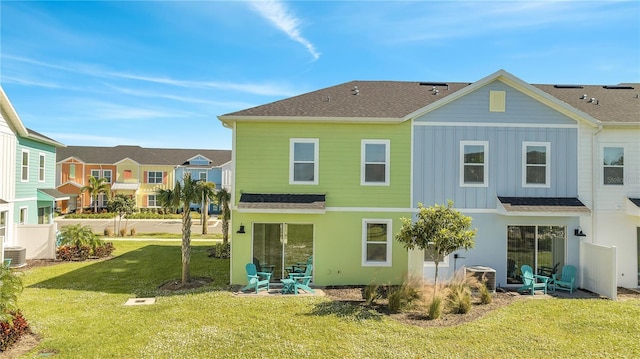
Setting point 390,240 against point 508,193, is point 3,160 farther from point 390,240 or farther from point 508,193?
point 508,193

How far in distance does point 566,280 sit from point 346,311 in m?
8.52

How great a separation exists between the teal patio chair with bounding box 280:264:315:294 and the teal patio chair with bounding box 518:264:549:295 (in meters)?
7.33

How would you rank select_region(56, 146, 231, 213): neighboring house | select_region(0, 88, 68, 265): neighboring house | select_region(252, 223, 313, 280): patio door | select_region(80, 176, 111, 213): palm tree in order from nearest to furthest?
1. select_region(252, 223, 313, 280): patio door
2. select_region(0, 88, 68, 265): neighboring house
3. select_region(80, 176, 111, 213): palm tree
4. select_region(56, 146, 231, 213): neighboring house

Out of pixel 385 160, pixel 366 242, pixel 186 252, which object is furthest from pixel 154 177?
pixel 385 160

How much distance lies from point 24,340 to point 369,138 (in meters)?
11.5

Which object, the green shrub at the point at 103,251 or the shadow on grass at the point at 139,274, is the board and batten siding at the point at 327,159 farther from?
the green shrub at the point at 103,251

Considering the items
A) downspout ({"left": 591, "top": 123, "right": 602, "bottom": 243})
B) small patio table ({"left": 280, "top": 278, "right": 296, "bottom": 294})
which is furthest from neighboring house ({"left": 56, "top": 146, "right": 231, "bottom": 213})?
downspout ({"left": 591, "top": 123, "right": 602, "bottom": 243})

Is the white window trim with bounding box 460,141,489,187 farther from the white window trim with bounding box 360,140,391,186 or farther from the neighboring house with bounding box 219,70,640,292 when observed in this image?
the white window trim with bounding box 360,140,391,186

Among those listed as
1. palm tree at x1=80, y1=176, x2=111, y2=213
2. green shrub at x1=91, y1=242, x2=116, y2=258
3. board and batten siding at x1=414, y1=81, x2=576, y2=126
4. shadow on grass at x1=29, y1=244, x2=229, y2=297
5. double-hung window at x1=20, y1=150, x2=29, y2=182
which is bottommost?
shadow on grass at x1=29, y1=244, x2=229, y2=297

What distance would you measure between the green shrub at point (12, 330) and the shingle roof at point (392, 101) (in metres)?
8.42

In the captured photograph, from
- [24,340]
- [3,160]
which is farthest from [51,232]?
[24,340]

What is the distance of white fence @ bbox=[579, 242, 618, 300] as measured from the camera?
11719 millimetres

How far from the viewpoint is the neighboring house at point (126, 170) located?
142 ft

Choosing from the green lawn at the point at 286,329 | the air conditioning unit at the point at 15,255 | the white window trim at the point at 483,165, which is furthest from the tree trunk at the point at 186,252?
the white window trim at the point at 483,165
